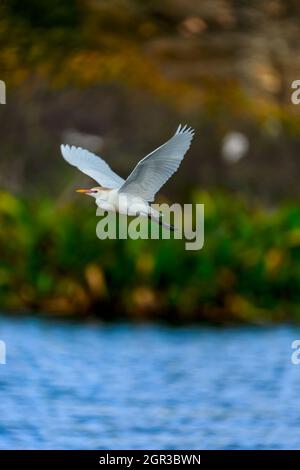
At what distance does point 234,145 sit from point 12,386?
784 cm

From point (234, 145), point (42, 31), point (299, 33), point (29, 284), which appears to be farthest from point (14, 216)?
point (299, 33)

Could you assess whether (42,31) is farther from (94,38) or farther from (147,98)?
(147,98)

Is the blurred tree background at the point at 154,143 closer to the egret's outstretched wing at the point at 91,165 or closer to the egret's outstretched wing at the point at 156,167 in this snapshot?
the egret's outstretched wing at the point at 91,165

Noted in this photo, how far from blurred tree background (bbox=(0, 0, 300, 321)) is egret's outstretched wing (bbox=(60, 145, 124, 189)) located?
6792 millimetres

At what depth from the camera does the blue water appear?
9625 mm

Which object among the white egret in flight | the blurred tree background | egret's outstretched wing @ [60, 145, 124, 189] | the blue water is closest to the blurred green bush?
the blurred tree background

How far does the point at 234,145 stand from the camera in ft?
60.1

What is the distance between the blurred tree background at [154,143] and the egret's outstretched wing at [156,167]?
23.9 ft

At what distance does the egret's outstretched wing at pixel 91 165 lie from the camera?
303 inches

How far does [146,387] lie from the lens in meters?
11.8

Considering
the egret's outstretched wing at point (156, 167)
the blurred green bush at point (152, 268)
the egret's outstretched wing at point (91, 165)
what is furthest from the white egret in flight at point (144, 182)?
the blurred green bush at point (152, 268)

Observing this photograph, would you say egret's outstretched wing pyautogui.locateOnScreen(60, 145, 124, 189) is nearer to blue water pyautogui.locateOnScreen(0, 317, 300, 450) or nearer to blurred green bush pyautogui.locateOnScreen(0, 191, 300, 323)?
blue water pyautogui.locateOnScreen(0, 317, 300, 450)

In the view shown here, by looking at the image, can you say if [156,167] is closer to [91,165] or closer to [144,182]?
[144,182]
